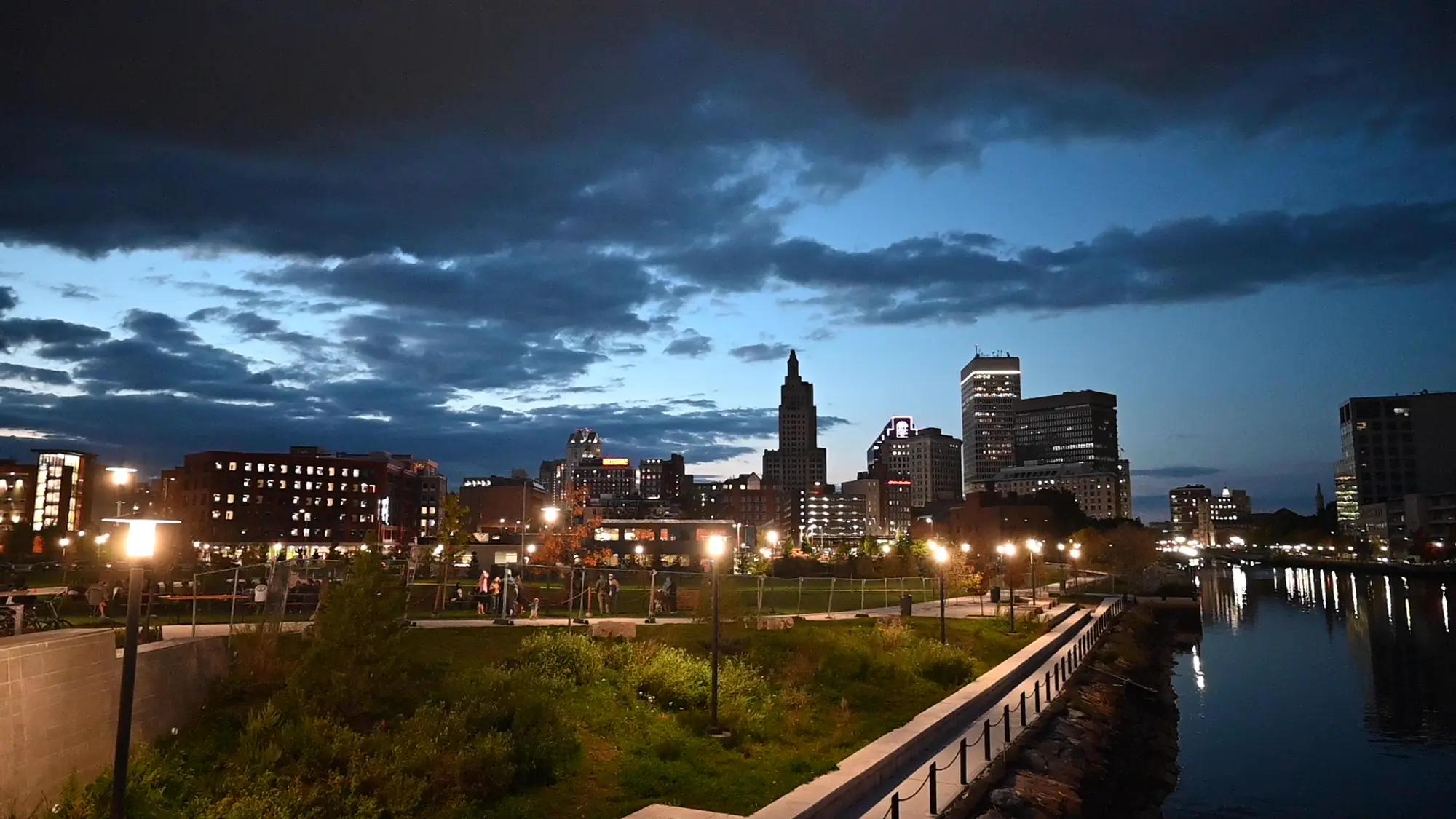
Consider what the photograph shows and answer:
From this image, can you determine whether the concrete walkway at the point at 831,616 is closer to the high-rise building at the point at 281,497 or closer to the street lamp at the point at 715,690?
the street lamp at the point at 715,690

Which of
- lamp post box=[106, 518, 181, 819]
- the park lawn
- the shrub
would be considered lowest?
the park lawn

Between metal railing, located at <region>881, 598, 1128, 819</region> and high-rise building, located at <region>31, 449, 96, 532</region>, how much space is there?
554ft

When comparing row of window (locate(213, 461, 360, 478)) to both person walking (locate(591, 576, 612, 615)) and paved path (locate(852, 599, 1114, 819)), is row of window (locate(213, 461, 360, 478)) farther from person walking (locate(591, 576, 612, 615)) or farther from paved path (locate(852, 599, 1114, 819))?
paved path (locate(852, 599, 1114, 819))

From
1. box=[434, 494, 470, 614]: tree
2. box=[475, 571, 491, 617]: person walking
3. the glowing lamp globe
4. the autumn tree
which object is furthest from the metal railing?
the autumn tree

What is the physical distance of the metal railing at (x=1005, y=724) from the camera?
15.7 meters

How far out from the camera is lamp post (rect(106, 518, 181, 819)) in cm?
1060

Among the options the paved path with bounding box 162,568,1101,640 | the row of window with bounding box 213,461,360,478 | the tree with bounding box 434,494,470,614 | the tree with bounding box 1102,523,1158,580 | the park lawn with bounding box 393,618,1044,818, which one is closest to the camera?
the park lawn with bounding box 393,618,1044,818

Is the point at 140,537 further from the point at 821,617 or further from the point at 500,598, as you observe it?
the point at 821,617

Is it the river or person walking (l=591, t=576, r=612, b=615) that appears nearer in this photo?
the river

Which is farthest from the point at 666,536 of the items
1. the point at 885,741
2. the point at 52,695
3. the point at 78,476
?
the point at 78,476

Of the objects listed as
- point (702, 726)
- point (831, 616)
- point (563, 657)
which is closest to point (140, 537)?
point (702, 726)

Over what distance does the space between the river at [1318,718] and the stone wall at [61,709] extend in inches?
1054

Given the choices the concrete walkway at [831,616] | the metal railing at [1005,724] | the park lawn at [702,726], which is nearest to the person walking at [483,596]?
the concrete walkway at [831,616]

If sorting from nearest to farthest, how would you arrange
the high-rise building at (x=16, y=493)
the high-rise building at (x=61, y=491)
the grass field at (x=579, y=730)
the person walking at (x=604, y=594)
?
the grass field at (x=579, y=730) → the person walking at (x=604, y=594) → the high-rise building at (x=16, y=493) → the high-rise building at (x=61, y=491)
